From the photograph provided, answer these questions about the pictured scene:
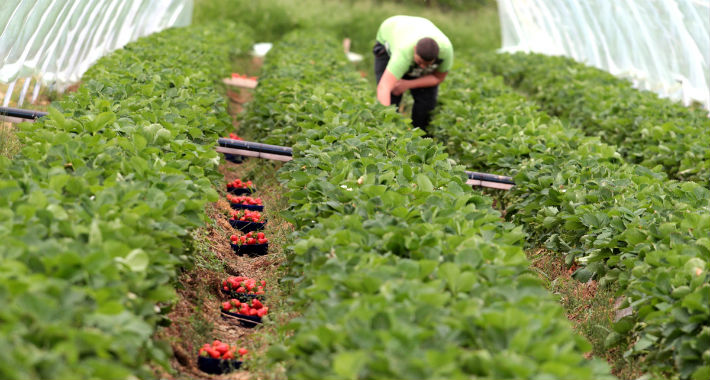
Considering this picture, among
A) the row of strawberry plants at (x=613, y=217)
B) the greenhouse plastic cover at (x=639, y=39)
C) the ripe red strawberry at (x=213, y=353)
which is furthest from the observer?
the greenhouse plastic cover at (x=639, y=39)

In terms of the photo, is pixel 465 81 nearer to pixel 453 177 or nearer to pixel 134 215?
pixel 453 177

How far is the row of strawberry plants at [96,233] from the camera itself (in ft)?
7.30

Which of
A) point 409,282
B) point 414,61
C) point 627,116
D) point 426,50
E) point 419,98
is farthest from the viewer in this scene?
point 627,116

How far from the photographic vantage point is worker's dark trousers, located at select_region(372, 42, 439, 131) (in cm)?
800

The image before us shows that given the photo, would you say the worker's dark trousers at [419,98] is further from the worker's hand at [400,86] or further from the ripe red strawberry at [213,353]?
the ripe red strawberry at [213,353]

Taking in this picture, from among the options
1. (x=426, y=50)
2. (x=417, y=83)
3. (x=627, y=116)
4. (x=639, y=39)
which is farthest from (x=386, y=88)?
(x=639, y=39)

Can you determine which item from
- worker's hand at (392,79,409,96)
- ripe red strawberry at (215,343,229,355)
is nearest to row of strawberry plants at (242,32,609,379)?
ripe red strawberry at (215,343,229,355)

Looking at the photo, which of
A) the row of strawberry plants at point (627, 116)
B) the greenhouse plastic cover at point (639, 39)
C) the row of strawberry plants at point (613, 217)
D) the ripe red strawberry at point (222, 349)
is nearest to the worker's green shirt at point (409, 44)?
the row of strawberry plants at point (613, 217)

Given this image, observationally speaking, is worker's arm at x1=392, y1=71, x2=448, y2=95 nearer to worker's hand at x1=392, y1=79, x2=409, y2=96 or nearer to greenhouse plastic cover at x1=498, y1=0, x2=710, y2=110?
worker's hand at x1=392, y1=79, x2=409, y2=96

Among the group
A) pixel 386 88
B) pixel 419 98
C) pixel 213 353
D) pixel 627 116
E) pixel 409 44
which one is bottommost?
pixel 627 116

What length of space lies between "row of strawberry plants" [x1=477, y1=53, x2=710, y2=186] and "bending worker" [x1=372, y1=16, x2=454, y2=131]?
4.71ft

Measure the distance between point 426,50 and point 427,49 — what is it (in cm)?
1

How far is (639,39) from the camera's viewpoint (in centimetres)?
1309

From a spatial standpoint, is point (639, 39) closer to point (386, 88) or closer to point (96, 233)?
point (386, 88)
